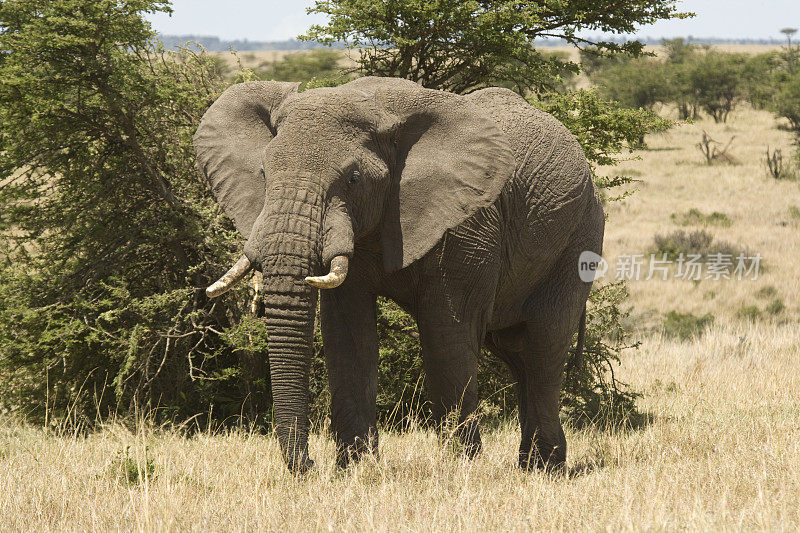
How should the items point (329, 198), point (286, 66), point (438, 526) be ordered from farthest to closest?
1. point (286, 66)
2. point (329, 198)
3. point (438, 526)

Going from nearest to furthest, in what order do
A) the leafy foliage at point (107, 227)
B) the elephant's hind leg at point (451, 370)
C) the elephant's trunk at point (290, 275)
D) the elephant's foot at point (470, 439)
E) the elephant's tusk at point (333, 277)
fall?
the elephant's tusk at point (333, 277)
the elephant's trunk at point (290, 275)
the elephant's hind leg at point (451, 370)
the elephant's foot at point (470, 439)
the leafy foliage at point (107, 227)

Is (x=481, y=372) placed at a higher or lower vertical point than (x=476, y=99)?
lower

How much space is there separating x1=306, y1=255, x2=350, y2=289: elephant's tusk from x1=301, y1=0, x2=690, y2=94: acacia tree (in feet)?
17.5

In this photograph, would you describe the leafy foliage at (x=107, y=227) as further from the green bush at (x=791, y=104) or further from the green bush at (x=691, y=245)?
the green bush at (x=791, y=104)

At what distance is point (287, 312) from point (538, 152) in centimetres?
237

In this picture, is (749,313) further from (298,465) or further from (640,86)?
(640,86)

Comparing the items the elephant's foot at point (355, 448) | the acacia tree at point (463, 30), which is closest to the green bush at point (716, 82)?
the acacia tree at point (463, 30)

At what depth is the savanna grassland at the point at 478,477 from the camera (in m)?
4.39

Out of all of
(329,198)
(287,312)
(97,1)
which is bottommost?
(287,312)

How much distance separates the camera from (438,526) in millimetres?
4219

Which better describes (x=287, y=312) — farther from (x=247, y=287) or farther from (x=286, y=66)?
(x=286, y=66)

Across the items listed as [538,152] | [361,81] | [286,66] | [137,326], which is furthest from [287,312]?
[286,66]

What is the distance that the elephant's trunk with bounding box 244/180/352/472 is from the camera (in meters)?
4.33

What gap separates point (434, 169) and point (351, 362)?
1329 millimetres
